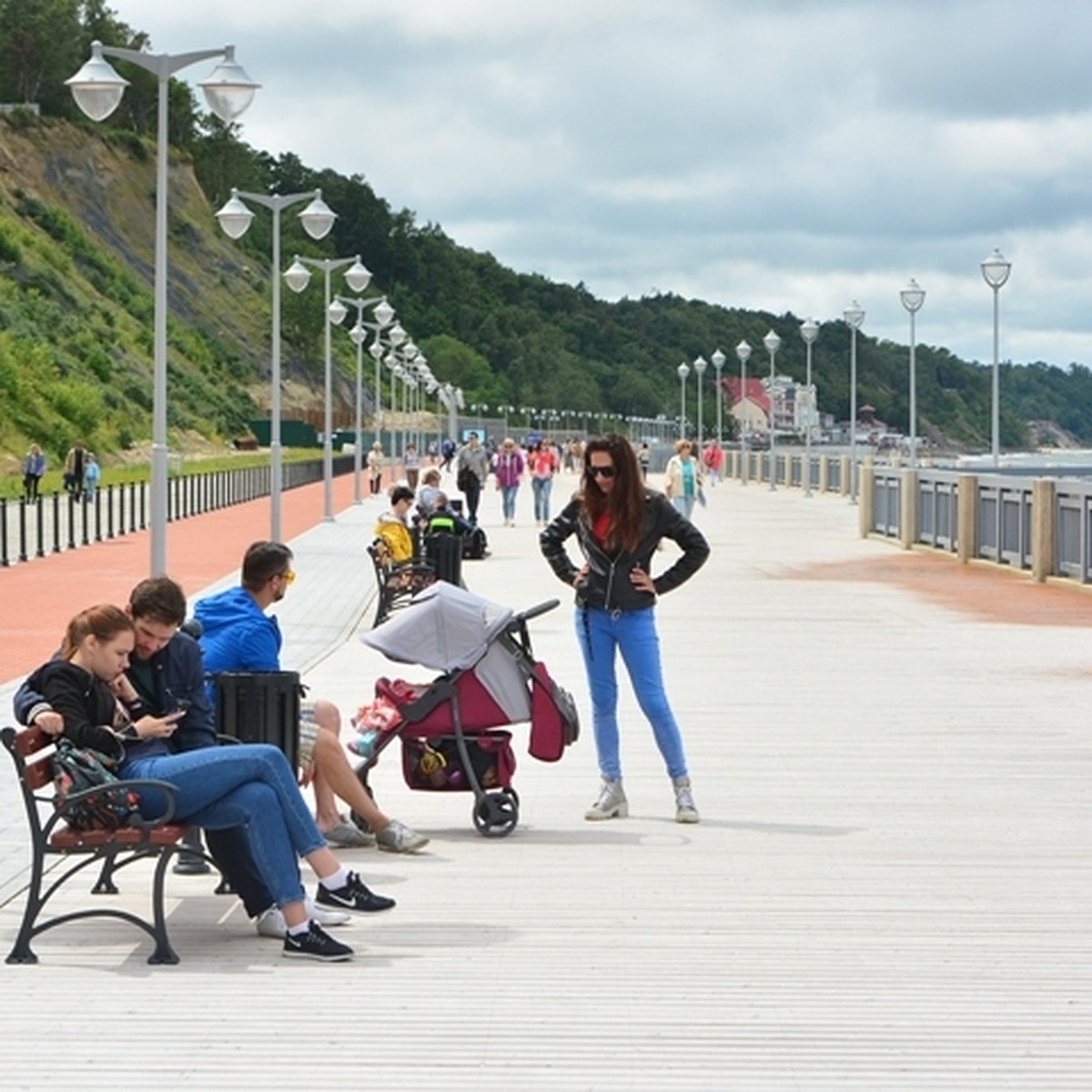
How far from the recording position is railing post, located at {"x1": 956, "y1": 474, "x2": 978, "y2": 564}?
32.2m

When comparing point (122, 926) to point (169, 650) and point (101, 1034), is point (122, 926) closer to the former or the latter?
point (169, 650)

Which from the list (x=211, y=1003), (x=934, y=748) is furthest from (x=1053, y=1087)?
(x=934, y=748)

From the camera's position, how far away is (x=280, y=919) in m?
7.68

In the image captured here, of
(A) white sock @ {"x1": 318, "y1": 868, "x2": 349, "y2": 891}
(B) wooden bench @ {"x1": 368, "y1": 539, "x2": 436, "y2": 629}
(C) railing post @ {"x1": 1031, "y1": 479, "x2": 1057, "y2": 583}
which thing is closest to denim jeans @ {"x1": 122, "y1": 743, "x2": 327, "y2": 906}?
(A) white sock @ {"x1": 318, "y1": 868, "x2": 349, "y2": 891}

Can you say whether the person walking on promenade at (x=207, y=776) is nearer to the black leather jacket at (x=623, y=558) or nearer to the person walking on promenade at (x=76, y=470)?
the black leather jacket at (x=623, y=558)

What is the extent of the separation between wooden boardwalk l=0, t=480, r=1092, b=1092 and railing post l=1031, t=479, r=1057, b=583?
1323 centimetres

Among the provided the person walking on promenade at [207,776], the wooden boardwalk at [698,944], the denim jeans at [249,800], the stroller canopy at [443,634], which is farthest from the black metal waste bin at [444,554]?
the denim jeans at [249,800]

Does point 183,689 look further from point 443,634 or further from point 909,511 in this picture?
point 909,511

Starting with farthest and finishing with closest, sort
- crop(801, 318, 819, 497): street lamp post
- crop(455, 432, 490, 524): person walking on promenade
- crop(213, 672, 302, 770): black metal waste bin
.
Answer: crop(801, 318, 819, 497): street lamp post < crop(455, 432, 490, 524): person walking on promenade < crop(213, 672, 302, 770): black metal waste bin

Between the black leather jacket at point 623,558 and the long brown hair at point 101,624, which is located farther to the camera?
the black leather jacket at point 623,558

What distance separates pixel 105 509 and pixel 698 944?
41054 mm

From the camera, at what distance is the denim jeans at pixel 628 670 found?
1021cm

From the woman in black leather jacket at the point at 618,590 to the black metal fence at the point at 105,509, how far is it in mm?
21296

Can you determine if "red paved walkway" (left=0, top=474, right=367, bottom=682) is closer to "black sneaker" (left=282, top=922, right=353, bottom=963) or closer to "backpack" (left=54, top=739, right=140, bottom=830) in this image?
"backpack" (left=54, top=739, right=140, bottom=830)
